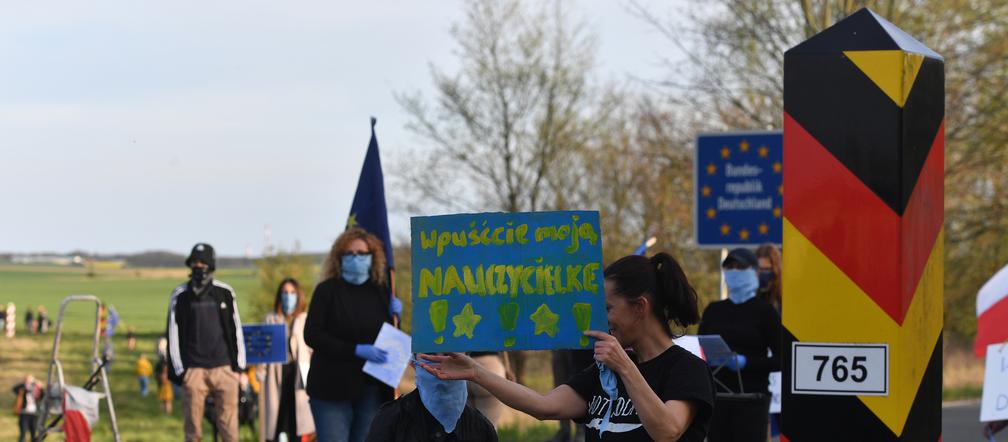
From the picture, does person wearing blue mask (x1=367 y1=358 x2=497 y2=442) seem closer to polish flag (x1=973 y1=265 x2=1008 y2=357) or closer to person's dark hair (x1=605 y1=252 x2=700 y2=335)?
person's dark hair (x1=605 y1=252 x2=700 y2=335)

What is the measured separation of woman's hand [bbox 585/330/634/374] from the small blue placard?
968 centimetres

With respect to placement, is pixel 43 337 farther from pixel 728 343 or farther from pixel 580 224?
pixel 580 224

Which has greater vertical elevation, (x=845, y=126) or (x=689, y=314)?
(x=845, y=126)

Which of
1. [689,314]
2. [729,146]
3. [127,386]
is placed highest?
[729,146]

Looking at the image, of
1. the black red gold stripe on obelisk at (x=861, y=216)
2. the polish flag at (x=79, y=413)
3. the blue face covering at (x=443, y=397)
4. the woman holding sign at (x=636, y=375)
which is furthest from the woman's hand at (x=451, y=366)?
the polish flag at (x=79, y=413)

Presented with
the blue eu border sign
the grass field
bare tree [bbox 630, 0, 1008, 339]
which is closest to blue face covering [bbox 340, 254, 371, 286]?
the blue eu border sign

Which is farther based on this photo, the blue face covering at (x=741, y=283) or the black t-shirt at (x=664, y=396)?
the blue face covering at (x=741, y=283)

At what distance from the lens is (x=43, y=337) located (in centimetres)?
4297

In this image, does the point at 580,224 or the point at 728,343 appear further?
the point at 728,343

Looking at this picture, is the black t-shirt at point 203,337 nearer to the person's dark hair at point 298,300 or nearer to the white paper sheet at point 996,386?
the person's dark hair at point 298,300

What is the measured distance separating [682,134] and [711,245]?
49.0 ft

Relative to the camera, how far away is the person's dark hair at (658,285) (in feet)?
13.6

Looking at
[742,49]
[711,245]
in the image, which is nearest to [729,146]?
[711,245]

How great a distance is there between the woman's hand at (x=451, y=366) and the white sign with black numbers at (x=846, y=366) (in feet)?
2.78
